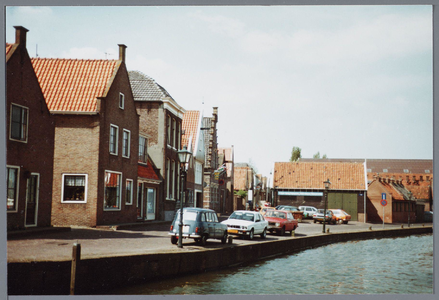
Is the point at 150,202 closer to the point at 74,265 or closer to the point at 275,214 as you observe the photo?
the point at 275,214

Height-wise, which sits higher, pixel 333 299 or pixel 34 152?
pixel 34 152

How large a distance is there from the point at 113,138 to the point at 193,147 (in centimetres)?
1795

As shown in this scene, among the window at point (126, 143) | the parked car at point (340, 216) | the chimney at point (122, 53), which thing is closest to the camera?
the chimney at point (122, 53)

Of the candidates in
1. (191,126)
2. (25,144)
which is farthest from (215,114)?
(25,144)

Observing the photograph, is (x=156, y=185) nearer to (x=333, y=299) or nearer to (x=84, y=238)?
(x=84, y=238)

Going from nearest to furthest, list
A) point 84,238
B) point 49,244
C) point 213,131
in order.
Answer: point 49,244 < point 84,238 < point 213,131

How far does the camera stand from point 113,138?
2645 centimetres

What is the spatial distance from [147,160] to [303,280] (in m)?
18.0

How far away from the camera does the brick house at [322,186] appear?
54.2 m

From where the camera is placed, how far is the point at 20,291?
12.0 metres

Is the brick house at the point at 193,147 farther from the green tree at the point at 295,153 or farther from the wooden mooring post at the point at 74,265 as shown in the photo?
the green tree at the point at 295,153

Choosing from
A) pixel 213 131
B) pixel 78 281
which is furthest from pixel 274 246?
pixel 213 131

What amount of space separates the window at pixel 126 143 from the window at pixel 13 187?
9395mm

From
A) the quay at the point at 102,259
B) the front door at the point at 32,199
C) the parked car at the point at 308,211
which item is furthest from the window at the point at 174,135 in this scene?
the parked car at the point at 308,211
